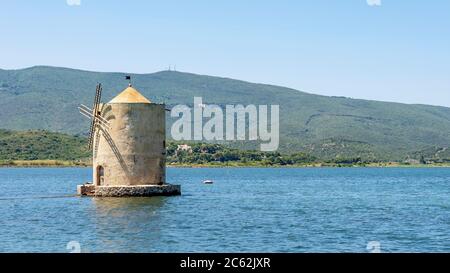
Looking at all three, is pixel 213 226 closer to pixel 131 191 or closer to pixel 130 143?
pixel 131 191

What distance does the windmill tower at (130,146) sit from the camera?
5512 centimetres

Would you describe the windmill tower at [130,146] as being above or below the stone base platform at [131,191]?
above

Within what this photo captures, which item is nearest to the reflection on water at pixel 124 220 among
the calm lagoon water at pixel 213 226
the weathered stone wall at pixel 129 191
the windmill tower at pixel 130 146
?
the calm lagoon water at pixel 213 226

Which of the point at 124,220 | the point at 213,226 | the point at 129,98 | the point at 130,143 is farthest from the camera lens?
the point at 129,98

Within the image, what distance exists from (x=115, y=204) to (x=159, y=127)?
6.72 m

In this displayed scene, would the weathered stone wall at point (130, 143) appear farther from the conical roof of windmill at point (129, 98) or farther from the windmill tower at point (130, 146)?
the conical roof of windmill at point (129, 98)

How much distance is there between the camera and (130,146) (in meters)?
55.1

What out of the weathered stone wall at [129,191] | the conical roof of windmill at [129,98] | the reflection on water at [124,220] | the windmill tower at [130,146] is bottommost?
the reflection on water at [124,220]

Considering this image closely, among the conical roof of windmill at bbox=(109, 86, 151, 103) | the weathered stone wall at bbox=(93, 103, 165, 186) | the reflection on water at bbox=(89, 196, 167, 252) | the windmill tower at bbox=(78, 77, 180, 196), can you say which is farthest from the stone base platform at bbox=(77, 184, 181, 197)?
the conical roof of windmill at bbox=(109, 86, 151, 103)

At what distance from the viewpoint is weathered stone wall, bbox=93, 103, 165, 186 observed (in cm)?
5512

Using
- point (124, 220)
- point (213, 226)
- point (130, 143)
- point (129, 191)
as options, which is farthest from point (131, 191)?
point (213, 226)

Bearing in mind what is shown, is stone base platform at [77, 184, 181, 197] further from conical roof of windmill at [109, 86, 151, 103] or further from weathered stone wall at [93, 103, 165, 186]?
conical roof of windmill at [109, 86, 151, 103]

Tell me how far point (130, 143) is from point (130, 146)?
0.20 meters
